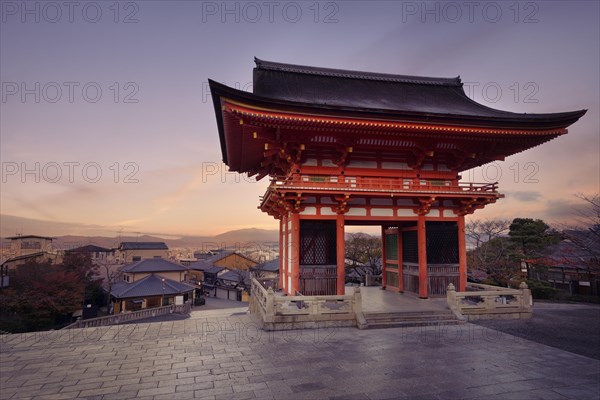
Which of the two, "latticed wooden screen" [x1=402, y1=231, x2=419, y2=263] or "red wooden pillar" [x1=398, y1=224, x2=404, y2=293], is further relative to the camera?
"red wooden pillar" [x1=398, y1=224, x2=404, y2=293]

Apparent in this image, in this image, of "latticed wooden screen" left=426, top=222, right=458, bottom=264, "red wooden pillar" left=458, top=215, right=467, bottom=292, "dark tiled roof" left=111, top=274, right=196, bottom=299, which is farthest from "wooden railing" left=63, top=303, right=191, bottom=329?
"red wooden pillar" left=458, top=215, right=467, bottom=292

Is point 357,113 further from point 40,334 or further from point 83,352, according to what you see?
point 40,334

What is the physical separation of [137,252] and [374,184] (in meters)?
69.1

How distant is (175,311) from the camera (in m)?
35.1

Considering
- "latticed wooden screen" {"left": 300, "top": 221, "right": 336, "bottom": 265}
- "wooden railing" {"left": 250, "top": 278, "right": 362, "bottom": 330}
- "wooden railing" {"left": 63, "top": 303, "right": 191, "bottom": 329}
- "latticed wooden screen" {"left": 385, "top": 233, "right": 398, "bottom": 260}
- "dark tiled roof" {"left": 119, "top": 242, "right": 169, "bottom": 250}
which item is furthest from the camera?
"dark tiled roof" {"left": 119, "top": 242, "right": 169, "bottom": 250}

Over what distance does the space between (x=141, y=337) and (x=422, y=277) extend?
11.4m

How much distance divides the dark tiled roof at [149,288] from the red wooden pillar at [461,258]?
3521cm

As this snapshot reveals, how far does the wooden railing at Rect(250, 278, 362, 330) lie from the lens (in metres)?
12.0

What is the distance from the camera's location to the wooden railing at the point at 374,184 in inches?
516

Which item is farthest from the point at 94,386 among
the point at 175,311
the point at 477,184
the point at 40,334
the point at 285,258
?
the point at 175,311

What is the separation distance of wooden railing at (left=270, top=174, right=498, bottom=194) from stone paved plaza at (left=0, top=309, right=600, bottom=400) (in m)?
5.23

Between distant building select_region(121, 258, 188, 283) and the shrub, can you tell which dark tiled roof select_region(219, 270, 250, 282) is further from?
the shrub

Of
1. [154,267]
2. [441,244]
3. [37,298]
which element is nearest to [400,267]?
[441,244]

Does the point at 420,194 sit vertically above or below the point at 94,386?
above
